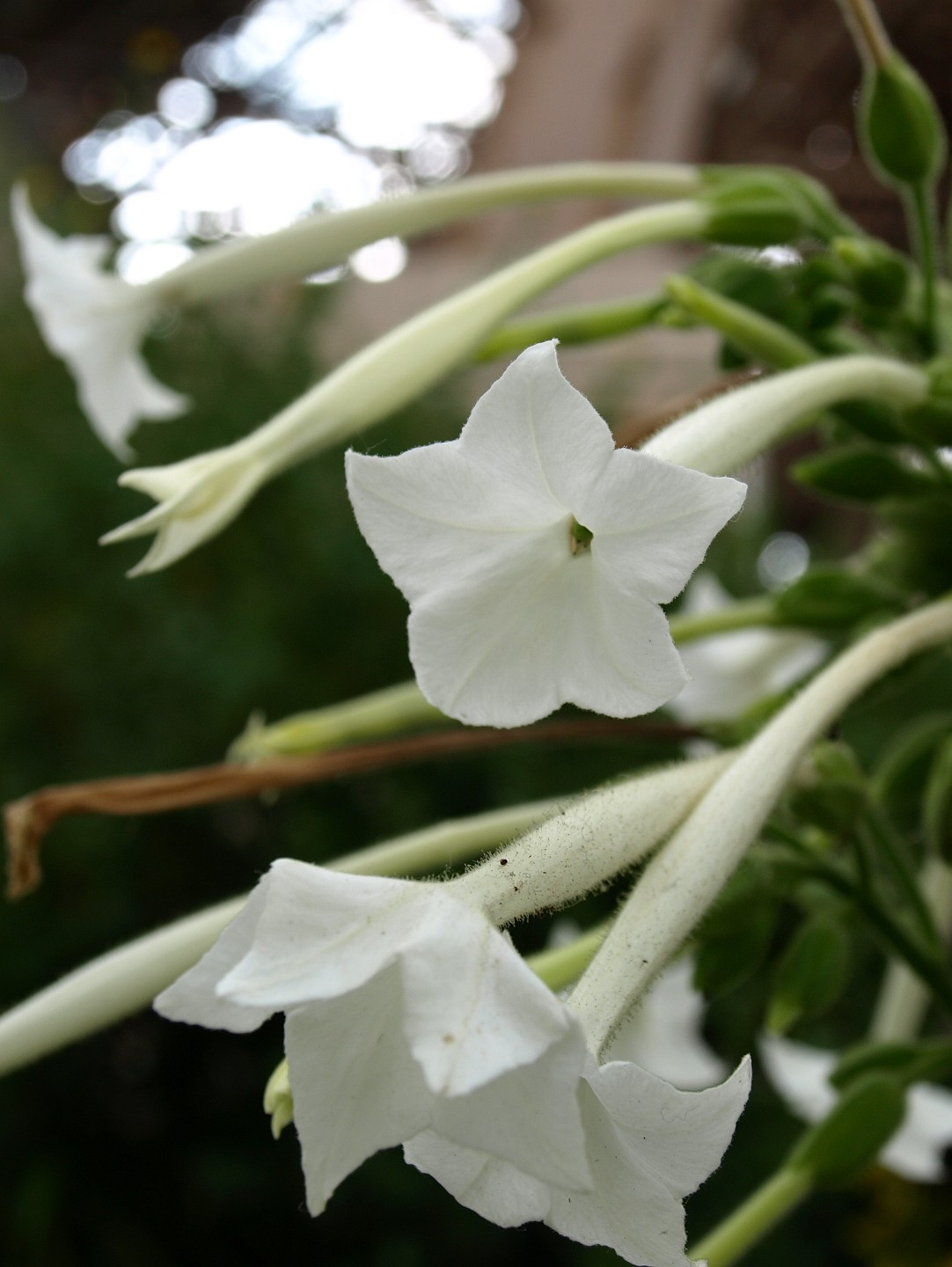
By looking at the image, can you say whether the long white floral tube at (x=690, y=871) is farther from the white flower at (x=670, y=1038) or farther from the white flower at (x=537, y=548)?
the white flower at (x=670, y=1038)

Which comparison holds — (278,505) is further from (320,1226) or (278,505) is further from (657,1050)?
(657,1050)

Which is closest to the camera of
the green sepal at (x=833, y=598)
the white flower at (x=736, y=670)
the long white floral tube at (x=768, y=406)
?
the long white floral tube at (x=768, y=406)

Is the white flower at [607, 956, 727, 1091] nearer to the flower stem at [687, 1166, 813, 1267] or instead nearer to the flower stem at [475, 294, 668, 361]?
the flower stem at [687, 1166, 813, 1267]

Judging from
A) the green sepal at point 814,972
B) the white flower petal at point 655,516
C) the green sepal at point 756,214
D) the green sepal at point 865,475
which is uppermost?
the white flower petal at point 655,516

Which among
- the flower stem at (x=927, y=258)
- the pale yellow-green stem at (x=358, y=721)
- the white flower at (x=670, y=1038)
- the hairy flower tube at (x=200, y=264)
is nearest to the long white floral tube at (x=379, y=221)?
the hairy flower tube at (x=200, y=264)

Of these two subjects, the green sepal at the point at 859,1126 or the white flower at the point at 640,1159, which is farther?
the green sepal at the point at 859,1126

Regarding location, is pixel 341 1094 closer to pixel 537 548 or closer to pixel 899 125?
pixel 537 548

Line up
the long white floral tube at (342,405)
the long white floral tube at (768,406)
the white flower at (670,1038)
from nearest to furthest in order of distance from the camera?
the long white floral tube at (768,406)
the long white floral tube at (342,405)
the white flower at (670,1038)

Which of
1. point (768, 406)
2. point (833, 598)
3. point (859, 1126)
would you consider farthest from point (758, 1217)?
point (768, 406)
